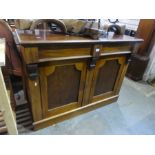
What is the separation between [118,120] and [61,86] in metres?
0.87

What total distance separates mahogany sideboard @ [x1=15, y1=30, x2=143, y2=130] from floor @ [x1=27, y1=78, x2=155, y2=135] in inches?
3.7

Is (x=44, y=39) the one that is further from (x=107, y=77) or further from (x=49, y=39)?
(x=107, y=77)

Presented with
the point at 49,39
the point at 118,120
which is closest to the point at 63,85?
the point at 49,39

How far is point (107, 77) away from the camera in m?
1.56

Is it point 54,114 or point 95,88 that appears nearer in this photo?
point 54,114

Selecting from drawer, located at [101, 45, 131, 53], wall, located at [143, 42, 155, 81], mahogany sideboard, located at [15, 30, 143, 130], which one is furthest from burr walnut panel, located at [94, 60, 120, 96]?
wall, located at [143, 42, 155, 81]

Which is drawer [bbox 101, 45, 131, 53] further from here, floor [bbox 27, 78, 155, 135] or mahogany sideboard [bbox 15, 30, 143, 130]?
floor [bbox 27, 78, 155, 135]

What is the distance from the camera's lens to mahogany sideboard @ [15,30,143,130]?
1002 millimetres

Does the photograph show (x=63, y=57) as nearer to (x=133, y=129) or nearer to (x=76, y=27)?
(x=76, y=27)
